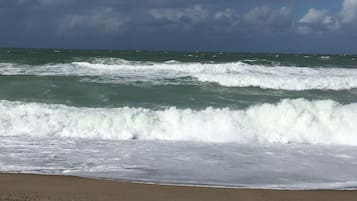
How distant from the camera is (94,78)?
1905 centimetres

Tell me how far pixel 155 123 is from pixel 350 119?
458cm

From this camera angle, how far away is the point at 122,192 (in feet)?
20.8

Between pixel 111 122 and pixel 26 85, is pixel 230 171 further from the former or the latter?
pixel 26 85

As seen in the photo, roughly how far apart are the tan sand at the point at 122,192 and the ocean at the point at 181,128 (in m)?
0.41

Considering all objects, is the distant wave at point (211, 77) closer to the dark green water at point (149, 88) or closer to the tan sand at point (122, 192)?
the dark green water at point (149, 88)

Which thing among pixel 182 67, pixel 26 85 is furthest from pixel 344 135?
pixel 182 67

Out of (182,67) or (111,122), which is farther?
(182,67)

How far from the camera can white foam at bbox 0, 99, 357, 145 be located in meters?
11.4

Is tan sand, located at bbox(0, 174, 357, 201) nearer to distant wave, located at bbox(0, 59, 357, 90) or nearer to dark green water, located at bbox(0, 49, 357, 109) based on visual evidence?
dark green water, located at bbox(0, 49, 357, 109)

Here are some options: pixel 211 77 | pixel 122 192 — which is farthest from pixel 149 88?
pixel 122 192

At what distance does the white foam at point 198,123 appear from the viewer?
11430 millimetres

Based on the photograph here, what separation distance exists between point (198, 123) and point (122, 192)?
19.5 feet

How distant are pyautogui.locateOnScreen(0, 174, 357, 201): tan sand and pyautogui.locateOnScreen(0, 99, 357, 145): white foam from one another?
4444 mm

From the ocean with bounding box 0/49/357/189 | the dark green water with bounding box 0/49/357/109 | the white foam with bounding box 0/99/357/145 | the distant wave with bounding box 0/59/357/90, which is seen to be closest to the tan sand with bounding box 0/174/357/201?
the ocean with bounding box 0/49/357/189
